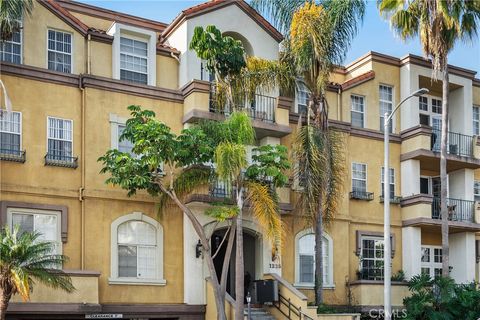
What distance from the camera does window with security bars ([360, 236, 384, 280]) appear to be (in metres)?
31.3

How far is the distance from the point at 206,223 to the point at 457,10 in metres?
13.1

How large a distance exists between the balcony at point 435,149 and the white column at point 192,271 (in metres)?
11.4

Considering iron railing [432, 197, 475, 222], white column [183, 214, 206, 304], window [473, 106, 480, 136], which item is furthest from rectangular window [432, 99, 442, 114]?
white column [183, 214, 206, 304]

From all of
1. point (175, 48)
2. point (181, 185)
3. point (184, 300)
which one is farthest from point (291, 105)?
point (184, 300)

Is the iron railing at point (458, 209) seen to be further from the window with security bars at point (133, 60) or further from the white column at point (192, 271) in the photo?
the window with security bars at point (133, 60)

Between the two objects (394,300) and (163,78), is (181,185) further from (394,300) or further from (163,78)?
(394,300)

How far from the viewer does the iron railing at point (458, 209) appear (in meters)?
33.4

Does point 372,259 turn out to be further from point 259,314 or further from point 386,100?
point 259,314

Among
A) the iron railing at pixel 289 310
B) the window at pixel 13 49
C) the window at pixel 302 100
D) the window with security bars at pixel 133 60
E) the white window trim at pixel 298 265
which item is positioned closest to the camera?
the window at pixel 13 49

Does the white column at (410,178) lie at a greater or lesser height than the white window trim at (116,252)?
greater

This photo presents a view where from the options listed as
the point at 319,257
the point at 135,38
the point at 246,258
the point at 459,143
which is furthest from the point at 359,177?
the point at 135,38

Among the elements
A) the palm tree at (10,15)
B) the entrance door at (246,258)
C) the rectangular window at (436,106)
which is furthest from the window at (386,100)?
the palm tree at (10,15)

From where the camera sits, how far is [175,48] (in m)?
27.7

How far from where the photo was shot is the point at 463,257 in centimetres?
3334
